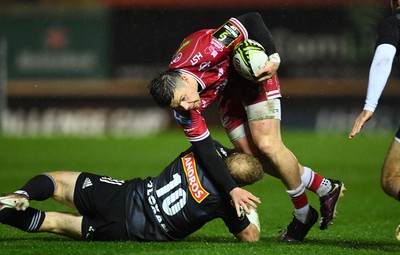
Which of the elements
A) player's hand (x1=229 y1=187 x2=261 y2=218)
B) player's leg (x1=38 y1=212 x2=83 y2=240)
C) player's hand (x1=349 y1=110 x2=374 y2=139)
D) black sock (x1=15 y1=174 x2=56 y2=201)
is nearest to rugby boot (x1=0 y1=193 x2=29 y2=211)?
black sock (x1=15 y1=174 x2=56 y2=201)

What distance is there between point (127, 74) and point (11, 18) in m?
2.97

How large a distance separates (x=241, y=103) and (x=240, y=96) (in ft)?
0.25

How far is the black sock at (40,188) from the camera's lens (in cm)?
603

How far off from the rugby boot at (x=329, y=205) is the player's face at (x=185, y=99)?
1.37m

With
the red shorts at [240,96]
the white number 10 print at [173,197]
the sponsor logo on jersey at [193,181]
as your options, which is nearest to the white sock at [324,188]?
the red shorts at [240,96]

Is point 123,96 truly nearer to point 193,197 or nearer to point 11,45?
point 11,45

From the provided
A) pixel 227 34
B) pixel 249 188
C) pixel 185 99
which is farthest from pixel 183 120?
pixel 249 188

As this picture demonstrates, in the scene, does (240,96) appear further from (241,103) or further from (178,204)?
(178,204)

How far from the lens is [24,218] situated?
607cm

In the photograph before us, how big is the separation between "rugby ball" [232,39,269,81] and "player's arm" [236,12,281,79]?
0.05 metres

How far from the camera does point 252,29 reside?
665 centimetres

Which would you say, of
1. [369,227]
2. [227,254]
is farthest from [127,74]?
[227,254]

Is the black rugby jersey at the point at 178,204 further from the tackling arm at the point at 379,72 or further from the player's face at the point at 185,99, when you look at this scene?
the tackling arm at the point at 379,72

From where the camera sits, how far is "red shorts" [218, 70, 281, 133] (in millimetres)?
6574
